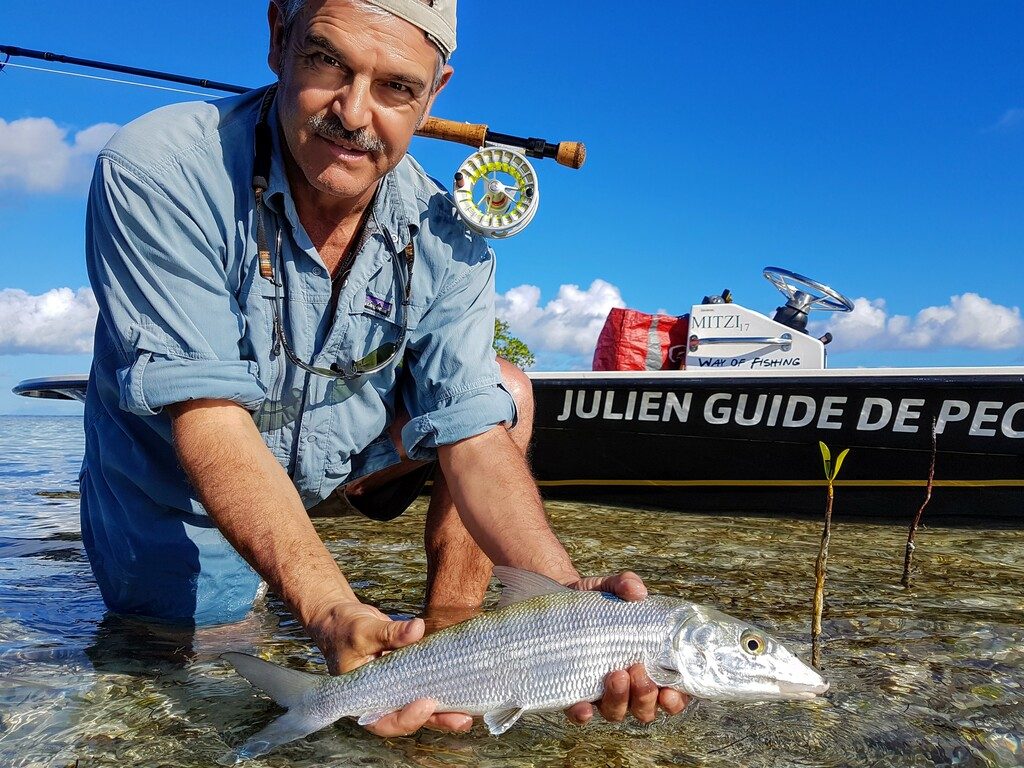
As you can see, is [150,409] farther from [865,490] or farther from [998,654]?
[865,490]

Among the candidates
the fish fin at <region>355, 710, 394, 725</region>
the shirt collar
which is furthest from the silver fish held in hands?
the shirt collar

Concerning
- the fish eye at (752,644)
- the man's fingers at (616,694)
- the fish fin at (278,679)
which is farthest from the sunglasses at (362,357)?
the fish eye at (752,644)

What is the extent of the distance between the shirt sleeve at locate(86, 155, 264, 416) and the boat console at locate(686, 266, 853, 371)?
5.43m

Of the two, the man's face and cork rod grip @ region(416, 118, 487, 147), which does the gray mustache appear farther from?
cork rod grip @ region(416, 118, 487, 147)

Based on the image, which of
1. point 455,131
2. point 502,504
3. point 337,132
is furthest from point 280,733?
point 455,131

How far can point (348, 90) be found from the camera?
296 cm

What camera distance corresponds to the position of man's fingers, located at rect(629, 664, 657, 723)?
92.7 inches

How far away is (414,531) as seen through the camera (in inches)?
250

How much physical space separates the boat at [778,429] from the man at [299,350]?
3.73 metres

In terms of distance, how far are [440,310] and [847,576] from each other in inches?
113

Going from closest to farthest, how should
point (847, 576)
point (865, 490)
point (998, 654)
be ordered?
point (998, 654), point (847, 576), point (865, 490)

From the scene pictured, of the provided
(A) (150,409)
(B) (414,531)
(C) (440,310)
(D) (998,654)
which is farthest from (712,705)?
(B) (414,531)

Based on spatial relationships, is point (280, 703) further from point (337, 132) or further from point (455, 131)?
point (455, 131)

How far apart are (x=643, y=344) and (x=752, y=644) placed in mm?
5780
